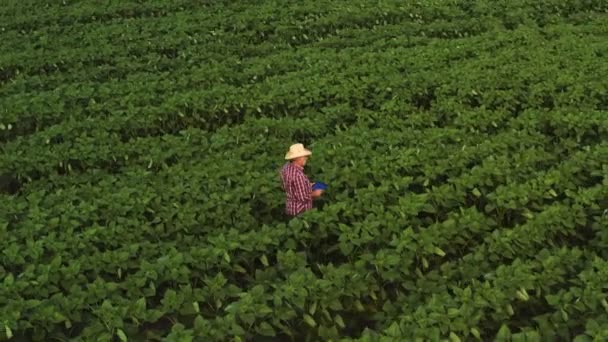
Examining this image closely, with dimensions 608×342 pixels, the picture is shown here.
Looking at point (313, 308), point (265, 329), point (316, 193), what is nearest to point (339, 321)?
point (313, 308)

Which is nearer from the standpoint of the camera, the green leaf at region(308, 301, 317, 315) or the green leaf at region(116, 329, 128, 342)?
the green leaf at region(116, 329, 128, 342)

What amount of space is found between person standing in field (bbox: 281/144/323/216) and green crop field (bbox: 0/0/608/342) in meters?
0.34

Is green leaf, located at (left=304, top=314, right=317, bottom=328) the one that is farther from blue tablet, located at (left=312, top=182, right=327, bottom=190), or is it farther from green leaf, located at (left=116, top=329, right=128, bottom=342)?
blue tablet, located at (left=312, top=182, right=327, bottom=190)

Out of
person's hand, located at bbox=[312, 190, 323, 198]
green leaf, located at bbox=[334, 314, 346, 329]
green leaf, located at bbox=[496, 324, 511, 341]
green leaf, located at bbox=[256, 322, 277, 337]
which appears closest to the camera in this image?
green leaf, located at bbox=[496, 324, 511, 341]

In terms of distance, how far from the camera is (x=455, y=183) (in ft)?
23.2

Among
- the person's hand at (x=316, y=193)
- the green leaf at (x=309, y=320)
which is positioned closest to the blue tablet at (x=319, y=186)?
the person's hand at (x=316, y=193)

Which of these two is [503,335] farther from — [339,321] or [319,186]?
[319,186]

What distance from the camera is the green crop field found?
516cm

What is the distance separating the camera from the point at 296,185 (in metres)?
6.70

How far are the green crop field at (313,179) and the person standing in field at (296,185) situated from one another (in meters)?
0.34

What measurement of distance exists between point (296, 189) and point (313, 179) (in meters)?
0.88

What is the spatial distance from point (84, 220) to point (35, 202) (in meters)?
0.83

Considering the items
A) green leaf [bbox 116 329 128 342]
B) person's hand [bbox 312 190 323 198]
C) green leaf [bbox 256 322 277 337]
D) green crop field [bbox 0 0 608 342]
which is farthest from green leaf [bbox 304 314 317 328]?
person's hand [bbox 312 190 323 198]

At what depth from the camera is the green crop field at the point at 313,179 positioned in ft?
16.9
